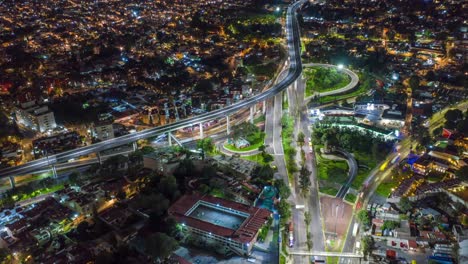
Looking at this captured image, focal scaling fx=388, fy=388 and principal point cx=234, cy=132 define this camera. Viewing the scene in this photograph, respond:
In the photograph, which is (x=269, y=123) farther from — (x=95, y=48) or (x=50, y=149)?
(x=95, y=48)

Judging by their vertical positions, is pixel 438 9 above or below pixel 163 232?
above

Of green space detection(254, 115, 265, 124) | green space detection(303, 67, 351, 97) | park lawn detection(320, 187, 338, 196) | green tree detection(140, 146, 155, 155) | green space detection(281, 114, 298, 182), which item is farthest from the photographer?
green space detection(303, 67, 351, 97)

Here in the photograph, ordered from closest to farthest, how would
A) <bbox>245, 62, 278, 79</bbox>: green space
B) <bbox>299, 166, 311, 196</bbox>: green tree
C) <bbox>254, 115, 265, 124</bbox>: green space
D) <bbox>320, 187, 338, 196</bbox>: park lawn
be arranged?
1. <bbox>299, 166, 311, 196</bbox>: green tree
2. <bbox>320, 187, 338, 196</bbox>: park lawn
3. <bbox>254, 115, 265, 124</bbox>: green space
4. <bbox>245, 62, 278, 79</bbox>: green space

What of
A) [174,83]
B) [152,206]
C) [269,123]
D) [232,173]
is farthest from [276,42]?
[152,206]

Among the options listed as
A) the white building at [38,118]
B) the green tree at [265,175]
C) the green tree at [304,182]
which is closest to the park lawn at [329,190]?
the green tree at [304,182]

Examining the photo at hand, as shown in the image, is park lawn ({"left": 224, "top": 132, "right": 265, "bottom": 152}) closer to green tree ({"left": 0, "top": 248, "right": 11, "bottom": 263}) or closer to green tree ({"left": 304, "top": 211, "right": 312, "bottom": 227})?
green tree ({"left": 304, "top": 211, "right": 312, "bottom": 227})

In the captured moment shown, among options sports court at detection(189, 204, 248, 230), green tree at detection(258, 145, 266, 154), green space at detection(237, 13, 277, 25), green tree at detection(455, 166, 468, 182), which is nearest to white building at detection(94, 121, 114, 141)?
green tree at detection(258, 145, 266, 154)
